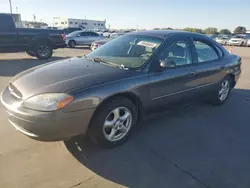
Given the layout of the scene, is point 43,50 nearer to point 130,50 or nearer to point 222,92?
point 130,50

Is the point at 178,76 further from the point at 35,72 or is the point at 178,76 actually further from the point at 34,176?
the point at 34,176

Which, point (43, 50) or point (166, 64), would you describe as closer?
point (166, 64)

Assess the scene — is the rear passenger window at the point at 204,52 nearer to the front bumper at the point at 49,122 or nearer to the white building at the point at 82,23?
the front bumper at the point at 49,122

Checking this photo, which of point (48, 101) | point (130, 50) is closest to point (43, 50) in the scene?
point (130, 50)

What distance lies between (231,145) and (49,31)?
35.1 ft

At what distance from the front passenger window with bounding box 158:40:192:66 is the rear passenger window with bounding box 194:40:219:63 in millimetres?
313

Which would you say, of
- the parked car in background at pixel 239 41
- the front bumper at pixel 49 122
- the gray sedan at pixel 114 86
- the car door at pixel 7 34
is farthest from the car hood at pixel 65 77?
the parked car in background at pixel 239 41

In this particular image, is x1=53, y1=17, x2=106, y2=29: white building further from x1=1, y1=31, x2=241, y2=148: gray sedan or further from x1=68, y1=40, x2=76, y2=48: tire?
x1=1, y1=31, x2=241, y2=148: gray sedan

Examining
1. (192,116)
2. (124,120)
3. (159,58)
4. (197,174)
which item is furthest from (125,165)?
(192,116)

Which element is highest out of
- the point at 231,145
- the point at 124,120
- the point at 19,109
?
the point at 19,109

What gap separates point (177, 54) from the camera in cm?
408

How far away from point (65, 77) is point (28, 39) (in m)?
9.38

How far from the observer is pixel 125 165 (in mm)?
3043

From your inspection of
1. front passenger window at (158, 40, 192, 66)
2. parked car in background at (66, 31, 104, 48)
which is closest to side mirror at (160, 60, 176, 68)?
front passenger window at (158, 40, 192, 66)
